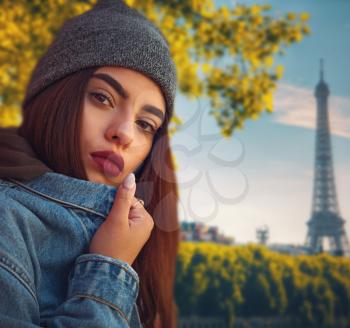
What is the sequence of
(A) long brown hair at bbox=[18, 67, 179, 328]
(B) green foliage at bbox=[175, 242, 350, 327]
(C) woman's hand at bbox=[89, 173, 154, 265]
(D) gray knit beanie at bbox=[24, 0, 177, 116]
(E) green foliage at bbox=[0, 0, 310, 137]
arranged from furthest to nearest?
1. (B) green foliage at bbox=[175, 242, 350, 327]
2. (E) green foliage at bbox=[0, 0, 310, 137]
3. (D) gray knit beanie at bbox=[24, 0, 177, 116]
4. (A) long brown hair at bbox=[18, 67, 179, 328]
5. (C) woman's hand at bbox=[89, 173, 154, 265]

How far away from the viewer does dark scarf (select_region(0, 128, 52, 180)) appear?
1.53 metres

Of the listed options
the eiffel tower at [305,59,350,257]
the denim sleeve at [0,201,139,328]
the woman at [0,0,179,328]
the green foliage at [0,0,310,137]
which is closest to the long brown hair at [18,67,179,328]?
the woman at [0,0,179,328]

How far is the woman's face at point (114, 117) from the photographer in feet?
5.70

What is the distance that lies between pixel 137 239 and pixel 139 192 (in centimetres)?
48

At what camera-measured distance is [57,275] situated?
1.48m

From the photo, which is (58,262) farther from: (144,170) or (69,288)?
(144,170)

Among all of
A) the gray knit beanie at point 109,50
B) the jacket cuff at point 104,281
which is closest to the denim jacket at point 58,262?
the jacket cuff at point 104,281

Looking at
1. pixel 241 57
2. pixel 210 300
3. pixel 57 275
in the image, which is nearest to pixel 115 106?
pixel 57 275

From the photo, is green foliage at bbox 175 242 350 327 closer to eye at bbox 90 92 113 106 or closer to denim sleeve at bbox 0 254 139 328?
eye at bbox 90 92 113 106

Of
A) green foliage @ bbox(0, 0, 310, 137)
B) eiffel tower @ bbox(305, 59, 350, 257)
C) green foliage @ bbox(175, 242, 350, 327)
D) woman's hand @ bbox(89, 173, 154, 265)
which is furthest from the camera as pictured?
eiffel tower @ bbox(305, 59, 350, 257)

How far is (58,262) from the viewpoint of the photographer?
1.46m

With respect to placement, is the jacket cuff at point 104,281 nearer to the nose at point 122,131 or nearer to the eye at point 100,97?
the nose at point 122,131

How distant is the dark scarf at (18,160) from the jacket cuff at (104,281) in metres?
0.35

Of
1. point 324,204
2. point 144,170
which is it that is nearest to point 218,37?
point 144,170
